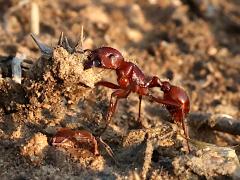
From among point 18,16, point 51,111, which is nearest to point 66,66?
point 51,111

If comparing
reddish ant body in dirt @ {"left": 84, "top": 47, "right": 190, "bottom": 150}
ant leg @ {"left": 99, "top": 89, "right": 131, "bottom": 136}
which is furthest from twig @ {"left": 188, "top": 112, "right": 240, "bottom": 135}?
ant leg @ {"left": 99, "top": 89, "right": 131, "bottom": 136}

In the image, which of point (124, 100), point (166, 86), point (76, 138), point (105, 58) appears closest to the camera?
point (76, 138)

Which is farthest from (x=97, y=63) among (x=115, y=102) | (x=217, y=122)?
(x=217, y=122)

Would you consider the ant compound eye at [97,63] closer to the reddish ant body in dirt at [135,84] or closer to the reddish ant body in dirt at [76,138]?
the reddish ant body in dirt at [135,84]

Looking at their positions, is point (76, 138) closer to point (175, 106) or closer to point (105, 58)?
point (105, 58)

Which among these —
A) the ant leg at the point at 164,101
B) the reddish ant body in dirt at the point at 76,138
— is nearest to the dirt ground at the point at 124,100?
the reddish ant body in dirt at the point at 76,138

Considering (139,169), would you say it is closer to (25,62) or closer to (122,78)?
(122,78)
